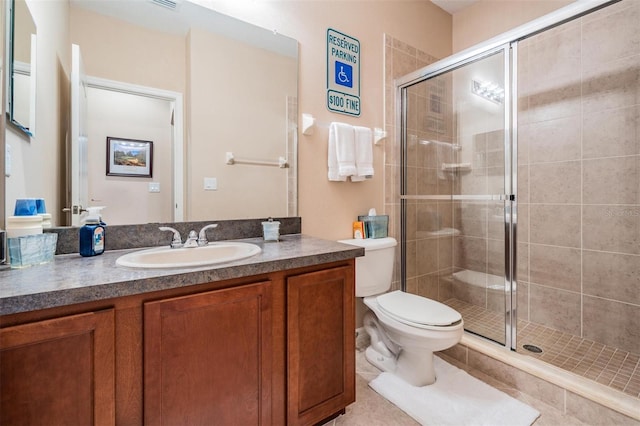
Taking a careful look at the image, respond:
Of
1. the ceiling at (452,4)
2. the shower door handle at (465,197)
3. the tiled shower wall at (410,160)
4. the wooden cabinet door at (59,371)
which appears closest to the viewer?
the wooden cabinet door at (59,371)

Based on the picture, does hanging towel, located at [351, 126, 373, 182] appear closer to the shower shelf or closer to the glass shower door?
the glass shower door

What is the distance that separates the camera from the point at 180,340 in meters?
0.91

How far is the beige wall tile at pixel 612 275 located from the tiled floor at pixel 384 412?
0.99 m

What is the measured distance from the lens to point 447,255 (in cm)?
231

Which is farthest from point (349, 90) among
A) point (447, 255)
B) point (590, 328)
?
point (590, 328)

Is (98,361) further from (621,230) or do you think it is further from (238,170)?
(621,230)

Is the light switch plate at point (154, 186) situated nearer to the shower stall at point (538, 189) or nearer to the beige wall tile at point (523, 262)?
the shower stall at point (538, 189)

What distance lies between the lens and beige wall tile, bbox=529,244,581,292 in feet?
6.71

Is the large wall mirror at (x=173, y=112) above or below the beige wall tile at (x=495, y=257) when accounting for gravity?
above

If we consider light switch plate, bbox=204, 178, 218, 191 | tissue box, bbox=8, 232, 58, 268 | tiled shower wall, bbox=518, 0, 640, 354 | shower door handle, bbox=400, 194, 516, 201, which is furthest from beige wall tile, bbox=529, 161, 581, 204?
tissue box, bbox=8, 232, 58, 268

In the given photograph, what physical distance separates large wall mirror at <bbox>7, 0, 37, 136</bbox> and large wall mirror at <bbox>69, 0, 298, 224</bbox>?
168 millimetres

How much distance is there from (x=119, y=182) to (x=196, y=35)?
814 mm

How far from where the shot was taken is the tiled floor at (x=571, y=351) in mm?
1561

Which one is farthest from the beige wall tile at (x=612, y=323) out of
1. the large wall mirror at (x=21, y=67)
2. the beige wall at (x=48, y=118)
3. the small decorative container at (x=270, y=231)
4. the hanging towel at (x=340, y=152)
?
the large wall mirror at (x=21, y=67)
